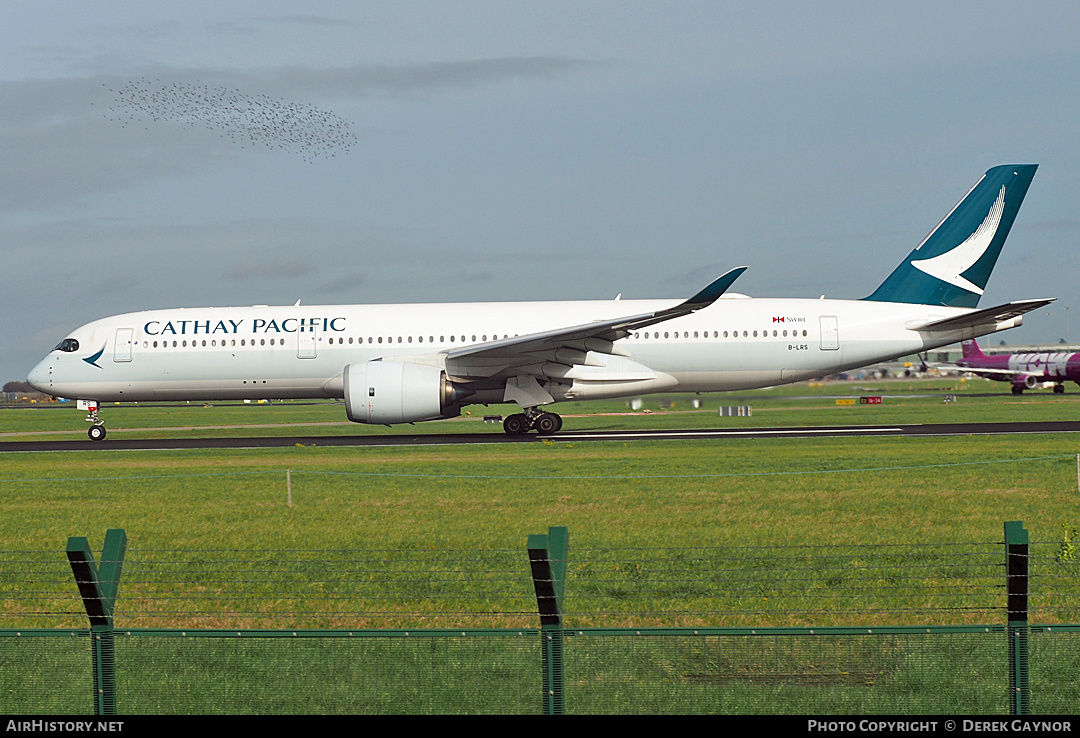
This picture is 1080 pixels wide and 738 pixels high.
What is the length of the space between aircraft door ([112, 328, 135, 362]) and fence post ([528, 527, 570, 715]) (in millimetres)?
29575

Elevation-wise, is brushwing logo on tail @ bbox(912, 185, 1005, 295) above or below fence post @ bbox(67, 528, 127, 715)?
above

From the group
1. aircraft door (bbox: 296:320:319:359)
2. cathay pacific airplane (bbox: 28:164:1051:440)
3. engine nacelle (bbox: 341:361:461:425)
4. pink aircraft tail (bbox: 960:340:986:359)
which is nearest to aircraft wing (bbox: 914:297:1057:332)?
cathay pacific airplane (bbox: 28:164:1051:440)

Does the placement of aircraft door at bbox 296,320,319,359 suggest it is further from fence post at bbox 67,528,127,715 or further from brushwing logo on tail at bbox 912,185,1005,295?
fence post at bbox 67,528,127,715

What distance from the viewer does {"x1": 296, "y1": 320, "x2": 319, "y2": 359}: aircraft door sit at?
3170cm

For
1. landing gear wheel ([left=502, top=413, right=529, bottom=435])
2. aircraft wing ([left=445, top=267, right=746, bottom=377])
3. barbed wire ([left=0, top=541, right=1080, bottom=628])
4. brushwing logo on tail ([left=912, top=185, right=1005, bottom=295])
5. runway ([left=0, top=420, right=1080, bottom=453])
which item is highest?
brushwing logo on tail ([left=912, top=185, right=1005, bottom=295])

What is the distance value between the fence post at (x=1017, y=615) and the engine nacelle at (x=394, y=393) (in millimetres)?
23099

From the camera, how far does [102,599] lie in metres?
6.09

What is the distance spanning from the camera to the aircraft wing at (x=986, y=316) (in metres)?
28.1

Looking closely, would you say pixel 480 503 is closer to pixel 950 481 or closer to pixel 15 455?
pixel 950 481

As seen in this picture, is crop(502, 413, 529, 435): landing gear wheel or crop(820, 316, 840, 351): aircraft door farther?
crop(502, 413, 529, 435): landing gear wheel

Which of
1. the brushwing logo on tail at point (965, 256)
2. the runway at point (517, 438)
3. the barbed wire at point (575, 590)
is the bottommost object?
the barbed wire at point (575, 590)

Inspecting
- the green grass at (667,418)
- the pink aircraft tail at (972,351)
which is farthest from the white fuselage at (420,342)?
the pink aircraft tail at (972,351)

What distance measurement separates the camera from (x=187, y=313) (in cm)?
3331

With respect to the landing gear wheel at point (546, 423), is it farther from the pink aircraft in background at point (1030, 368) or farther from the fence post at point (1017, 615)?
the pink aircraft in background at point (1030, 368)
